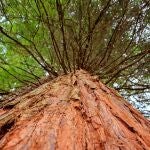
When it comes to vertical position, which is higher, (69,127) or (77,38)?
(77,38)

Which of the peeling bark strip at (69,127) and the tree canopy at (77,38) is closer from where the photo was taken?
the peeling bark strip at (69,127)

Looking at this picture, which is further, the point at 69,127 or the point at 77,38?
the point at 77,38

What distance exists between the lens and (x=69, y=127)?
52.1 inches

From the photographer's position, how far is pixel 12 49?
15.5 feet

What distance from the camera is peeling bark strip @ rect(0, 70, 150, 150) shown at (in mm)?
1136

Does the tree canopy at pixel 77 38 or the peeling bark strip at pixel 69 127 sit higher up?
the tree canopy at pixel 77 38

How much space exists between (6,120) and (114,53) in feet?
13.2

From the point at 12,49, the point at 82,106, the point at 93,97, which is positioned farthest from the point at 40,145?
the point at 12,49

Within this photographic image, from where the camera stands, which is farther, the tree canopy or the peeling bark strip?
the tree canopy

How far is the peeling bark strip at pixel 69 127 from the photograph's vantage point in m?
1.14

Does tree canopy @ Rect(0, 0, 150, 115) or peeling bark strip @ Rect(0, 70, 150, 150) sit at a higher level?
tree canopy @ Rect(0, 0, 150, 115)

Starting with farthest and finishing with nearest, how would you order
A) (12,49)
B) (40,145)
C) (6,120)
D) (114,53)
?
(114,53) → (12,49) → (6,120) → (40,145)

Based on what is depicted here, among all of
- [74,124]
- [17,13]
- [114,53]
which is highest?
[114,53]

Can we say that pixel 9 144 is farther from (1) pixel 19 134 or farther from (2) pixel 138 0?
(2) pixel 138 0
